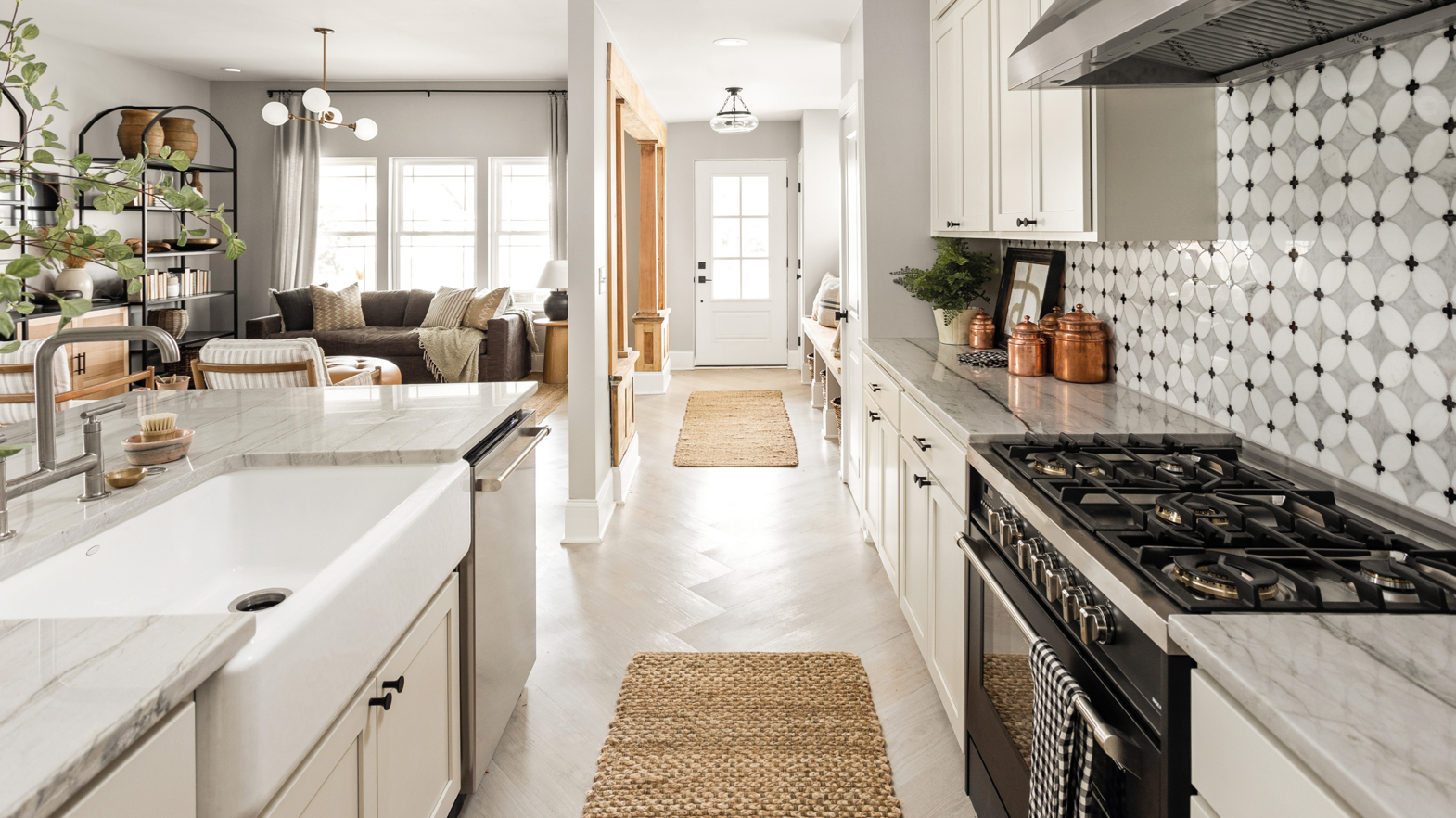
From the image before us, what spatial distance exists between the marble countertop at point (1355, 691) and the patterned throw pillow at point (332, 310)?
819 cm

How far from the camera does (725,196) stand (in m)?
9.55

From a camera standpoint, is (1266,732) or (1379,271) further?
(1379,271)

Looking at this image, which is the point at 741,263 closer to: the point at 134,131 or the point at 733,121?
the point at 733,121

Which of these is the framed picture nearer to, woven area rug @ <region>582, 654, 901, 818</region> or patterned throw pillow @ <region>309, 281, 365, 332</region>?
woven area rug @ <region>582, 654, 901, 818</region>

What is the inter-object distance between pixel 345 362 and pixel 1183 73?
528 centimetres

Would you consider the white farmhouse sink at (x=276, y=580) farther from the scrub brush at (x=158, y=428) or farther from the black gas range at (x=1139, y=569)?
the black gas range at (x=1139, y=569)

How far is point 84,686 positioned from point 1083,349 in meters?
2.47

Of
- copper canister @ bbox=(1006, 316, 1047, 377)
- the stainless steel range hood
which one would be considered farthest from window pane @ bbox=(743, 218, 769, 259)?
the stainless steel range hood

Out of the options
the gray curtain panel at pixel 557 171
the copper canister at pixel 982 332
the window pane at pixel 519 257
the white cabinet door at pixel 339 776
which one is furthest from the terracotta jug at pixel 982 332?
the window pane at pixel 519 257

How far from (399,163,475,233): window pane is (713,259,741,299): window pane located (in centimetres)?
257

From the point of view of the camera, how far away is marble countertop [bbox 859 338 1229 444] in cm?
199

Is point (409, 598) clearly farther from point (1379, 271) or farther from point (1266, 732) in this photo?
point (1379, 271)

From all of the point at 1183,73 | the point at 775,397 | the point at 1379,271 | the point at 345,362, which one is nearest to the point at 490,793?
the point at 1379,271

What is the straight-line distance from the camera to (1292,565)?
115 centimetres
